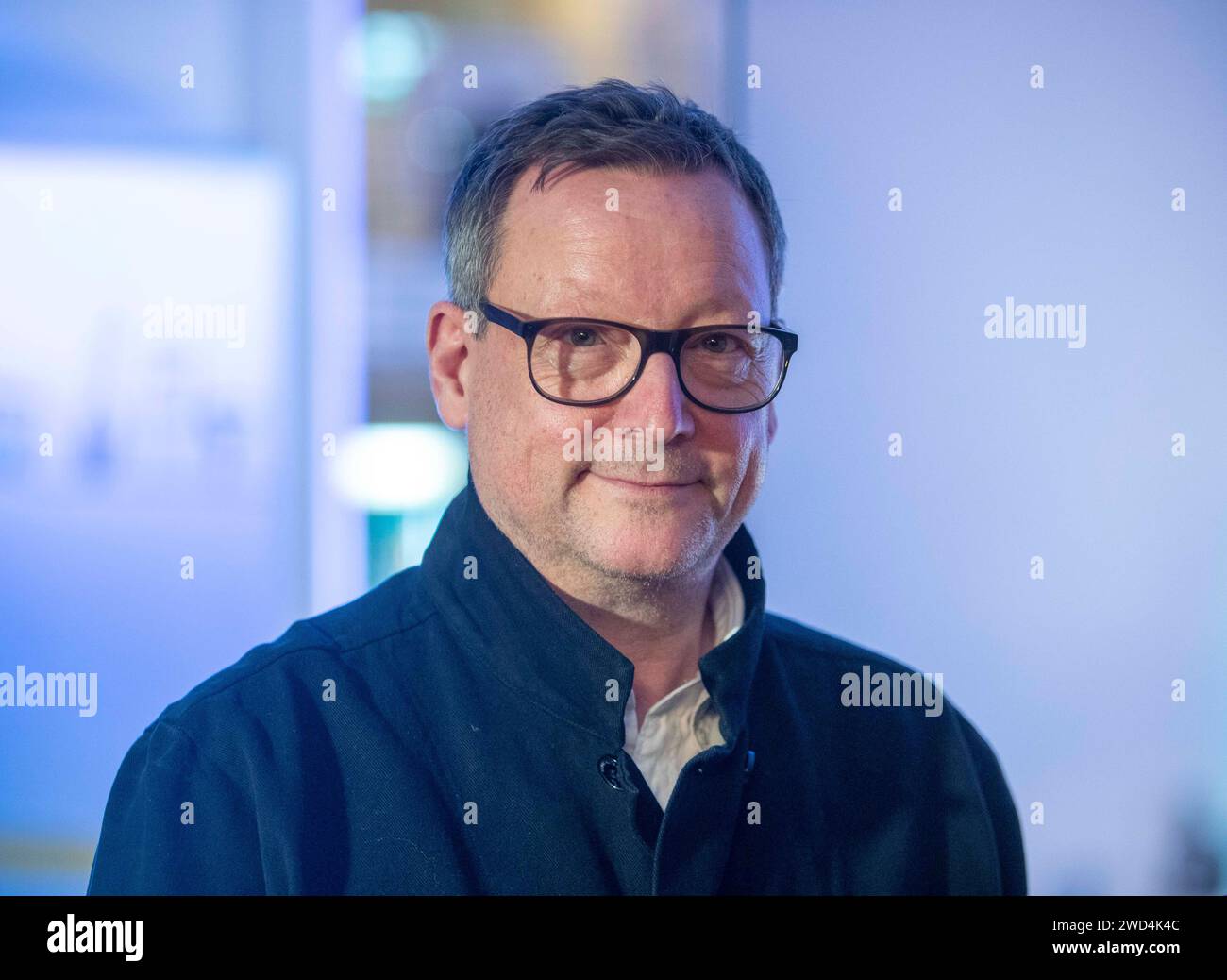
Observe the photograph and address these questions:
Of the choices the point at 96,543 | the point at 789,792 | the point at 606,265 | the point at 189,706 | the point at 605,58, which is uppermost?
the point at 605,58

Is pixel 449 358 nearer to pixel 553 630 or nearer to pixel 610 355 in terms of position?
pixel 610 355

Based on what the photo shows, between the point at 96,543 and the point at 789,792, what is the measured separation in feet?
3.37

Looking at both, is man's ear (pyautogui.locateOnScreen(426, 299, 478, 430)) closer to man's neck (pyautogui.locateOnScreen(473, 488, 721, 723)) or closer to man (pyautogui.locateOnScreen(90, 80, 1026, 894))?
man (pyautogui.locateOnScreen(90, 80, 1026, 894))

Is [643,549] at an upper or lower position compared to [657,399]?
lower

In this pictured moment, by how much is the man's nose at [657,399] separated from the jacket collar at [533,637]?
9.4 inches

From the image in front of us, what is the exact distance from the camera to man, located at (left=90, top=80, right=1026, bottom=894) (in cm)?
143

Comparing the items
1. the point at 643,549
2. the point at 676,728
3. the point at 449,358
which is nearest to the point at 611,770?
the point at 676,728

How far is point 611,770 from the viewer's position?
4.68 ft

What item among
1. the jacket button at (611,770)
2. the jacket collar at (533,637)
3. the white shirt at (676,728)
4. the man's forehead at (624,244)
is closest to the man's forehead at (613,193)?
the man's forehead at (624,244)

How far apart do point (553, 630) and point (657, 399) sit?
0.32m

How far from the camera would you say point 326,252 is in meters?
Answer: 1.59

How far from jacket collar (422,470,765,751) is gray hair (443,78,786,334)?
33 cm
